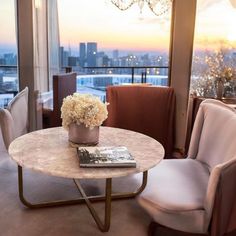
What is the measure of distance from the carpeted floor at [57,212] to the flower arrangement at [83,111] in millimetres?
546

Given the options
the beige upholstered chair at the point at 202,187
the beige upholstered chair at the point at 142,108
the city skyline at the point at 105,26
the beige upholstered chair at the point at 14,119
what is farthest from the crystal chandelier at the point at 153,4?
the beige upholstered chair at the point at 202,187

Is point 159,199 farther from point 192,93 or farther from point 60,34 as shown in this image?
point 60,34

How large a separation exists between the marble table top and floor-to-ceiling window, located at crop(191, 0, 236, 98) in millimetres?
1373

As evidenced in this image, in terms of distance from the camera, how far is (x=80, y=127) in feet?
5.96

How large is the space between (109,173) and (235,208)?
78cm

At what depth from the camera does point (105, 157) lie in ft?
5.41

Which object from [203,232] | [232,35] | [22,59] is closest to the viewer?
[203,232]

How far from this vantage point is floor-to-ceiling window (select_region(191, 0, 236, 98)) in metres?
3.08

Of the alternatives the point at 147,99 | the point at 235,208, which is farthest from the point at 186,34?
the point at 235,208

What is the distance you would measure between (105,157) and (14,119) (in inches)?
39.9

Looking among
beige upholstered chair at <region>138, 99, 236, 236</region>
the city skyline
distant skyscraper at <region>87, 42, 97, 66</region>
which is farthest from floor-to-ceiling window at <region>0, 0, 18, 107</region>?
beige upholstered chair at <region>138, 99, 236, 236</region>

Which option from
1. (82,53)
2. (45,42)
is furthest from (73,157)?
(82,53)

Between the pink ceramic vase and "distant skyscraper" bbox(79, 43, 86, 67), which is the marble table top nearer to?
the pink ceramic vase

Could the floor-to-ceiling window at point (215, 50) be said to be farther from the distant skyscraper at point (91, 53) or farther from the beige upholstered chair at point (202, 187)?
the distant skyscraper at point (91, 53)
